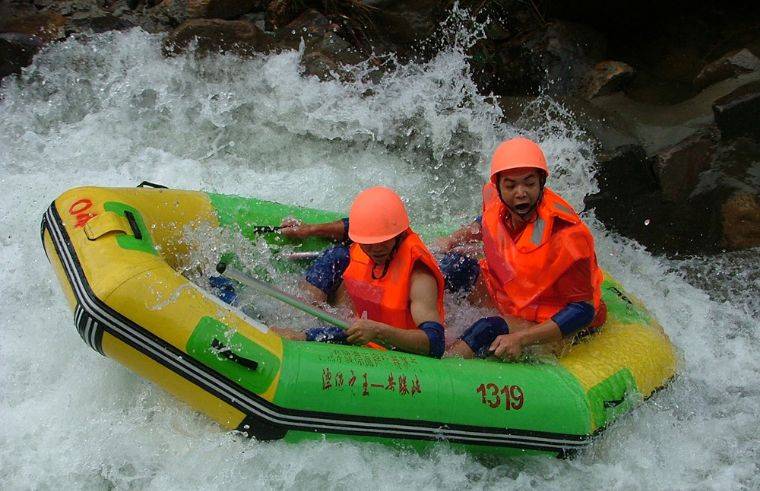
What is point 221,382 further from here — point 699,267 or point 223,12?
point 223,12

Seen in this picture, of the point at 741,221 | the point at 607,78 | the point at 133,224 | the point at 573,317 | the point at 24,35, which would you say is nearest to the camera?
the point at 133,224

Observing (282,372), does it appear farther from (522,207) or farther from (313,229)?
(522,207)

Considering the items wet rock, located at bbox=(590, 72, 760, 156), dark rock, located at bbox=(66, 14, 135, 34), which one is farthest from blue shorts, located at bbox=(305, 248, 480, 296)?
dark rock, located at bbox=(66, 14, 135, 34)

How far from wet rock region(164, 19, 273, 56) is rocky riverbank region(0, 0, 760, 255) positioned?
0.03 feet

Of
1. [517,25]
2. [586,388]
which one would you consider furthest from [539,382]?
[517,25]

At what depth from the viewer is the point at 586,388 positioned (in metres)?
3.72

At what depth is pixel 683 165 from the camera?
5.92 meters

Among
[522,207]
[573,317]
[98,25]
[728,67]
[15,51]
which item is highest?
[728,67]

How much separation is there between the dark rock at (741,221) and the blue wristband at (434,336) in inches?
115

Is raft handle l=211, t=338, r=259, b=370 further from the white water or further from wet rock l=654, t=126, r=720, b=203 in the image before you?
wet rock l=654, t=126, r=720, b=203

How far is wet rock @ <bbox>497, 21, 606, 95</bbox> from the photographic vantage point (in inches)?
271

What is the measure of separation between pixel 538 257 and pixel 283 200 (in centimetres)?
242

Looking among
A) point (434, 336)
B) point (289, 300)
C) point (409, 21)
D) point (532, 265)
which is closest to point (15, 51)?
point (409, 21)

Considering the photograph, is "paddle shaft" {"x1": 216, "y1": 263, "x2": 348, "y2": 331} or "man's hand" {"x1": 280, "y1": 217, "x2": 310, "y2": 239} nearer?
"paddle shaft" {"x1": 216, "y1": 263, "x2": 348, "y2": 331}
